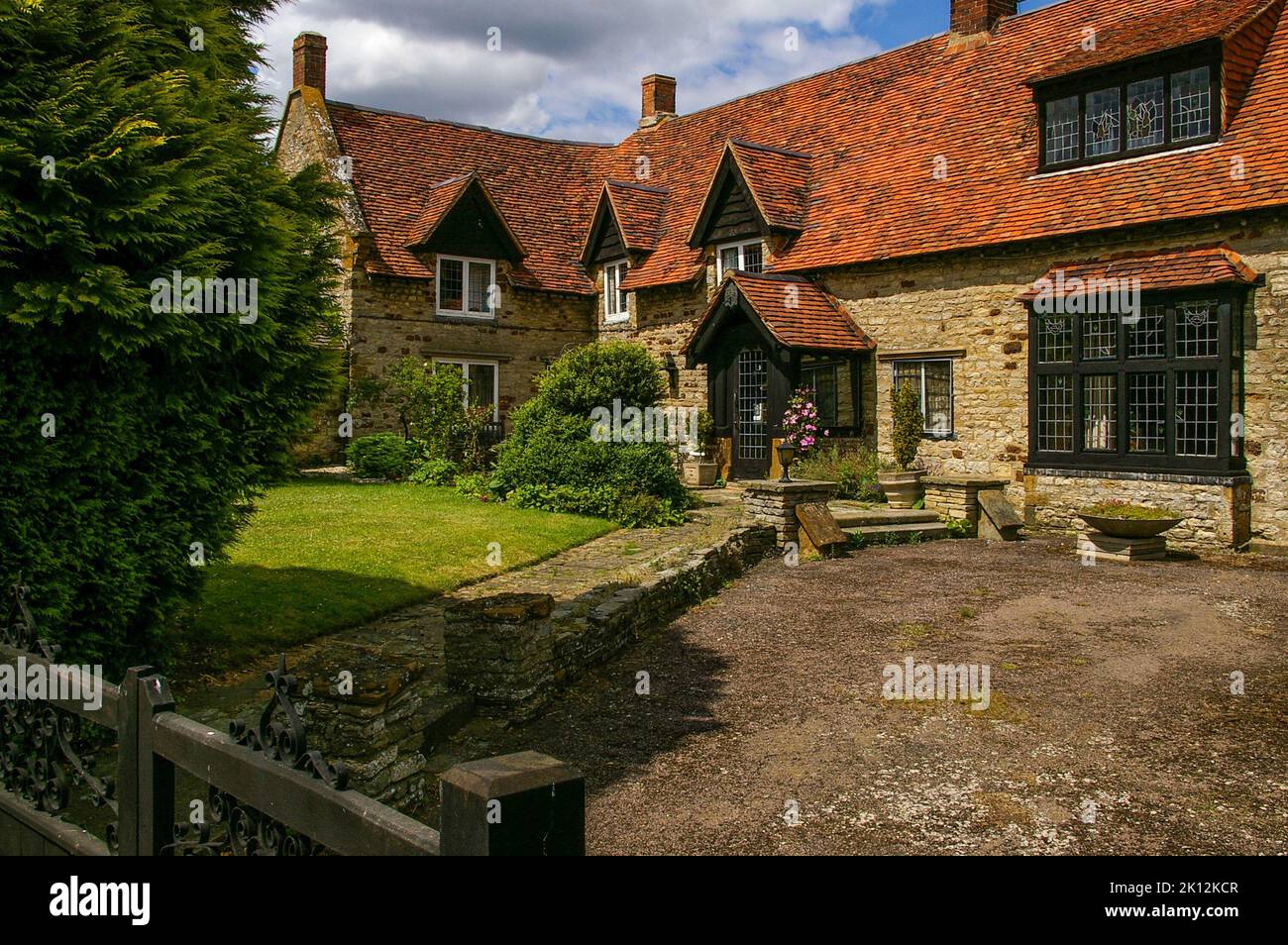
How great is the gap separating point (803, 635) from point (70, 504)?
684 cm

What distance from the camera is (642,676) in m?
8.88

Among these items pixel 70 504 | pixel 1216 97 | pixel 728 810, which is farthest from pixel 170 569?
pixel 1216 97

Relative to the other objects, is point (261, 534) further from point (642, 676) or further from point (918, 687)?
point (918, 687)

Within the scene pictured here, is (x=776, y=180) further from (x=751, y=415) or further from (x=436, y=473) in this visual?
(x=436, y=473)

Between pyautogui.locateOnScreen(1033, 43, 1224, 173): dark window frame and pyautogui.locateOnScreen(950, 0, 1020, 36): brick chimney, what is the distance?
5314mm

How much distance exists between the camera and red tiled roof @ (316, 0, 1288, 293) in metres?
16.1

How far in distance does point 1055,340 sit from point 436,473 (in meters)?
12.3

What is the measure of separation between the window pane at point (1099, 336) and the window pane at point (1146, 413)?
654mm

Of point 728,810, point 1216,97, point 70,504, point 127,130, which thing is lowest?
point 728,810

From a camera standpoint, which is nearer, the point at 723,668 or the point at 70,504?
the point at 70,504

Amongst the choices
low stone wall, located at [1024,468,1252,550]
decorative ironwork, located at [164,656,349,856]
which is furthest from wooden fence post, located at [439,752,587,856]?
low stone wall, located at [1024,468,1252,550]

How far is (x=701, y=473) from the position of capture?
22750 millimetres

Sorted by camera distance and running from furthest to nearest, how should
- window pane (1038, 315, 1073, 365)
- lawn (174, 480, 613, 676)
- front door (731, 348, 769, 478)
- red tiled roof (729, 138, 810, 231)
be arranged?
red tiled roof (729, 138, 810, 231), front door (731, 348, 769, 478), window pane (1038, 315, 1073, 365), lawn (174, 480, 613, 676)

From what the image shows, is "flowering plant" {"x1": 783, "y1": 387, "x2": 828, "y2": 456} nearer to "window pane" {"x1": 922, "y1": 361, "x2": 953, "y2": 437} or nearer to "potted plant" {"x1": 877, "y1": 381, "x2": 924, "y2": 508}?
"potted plant" {"x1": 877, "y1": 381, "x2": 924, "y2": 508}
